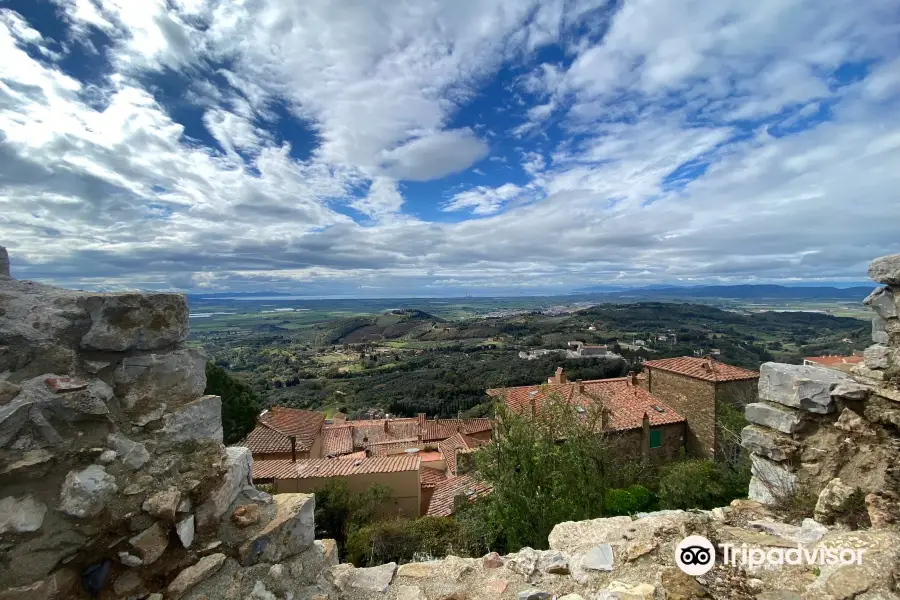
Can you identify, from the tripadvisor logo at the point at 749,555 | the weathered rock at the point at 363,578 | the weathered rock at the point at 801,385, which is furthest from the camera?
the weathered rock at the point at 801,385

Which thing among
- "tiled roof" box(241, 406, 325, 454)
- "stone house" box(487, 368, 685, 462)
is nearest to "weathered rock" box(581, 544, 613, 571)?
"stone house" box(487, 368, 685, 462)

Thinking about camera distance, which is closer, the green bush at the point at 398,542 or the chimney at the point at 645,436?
the green bush at the point at 398,542

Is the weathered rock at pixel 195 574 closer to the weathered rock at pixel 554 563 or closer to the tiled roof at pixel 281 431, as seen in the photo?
the weathered rock at pixel 554 563

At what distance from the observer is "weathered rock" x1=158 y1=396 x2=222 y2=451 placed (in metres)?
2.80

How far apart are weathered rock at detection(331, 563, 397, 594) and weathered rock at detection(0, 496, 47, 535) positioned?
74.1 inches

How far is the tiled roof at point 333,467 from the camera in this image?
48.3 ft

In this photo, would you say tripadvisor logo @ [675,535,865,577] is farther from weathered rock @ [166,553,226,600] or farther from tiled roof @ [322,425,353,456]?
tiled roof @ [322,425,353,456]

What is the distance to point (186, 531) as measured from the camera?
2537 millimetres

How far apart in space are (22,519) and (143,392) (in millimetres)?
840

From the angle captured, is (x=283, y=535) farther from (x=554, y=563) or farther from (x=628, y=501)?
(x=628, y=501)

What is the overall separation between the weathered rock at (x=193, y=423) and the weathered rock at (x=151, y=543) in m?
0.52

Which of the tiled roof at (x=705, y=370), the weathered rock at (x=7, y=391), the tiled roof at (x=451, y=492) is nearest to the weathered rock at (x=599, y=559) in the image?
the weathered rock at (x=7, y=391)

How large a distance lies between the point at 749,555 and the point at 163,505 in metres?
4.24

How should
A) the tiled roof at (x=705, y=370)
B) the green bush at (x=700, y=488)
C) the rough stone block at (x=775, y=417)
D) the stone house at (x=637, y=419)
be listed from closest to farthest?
the rough stone block at (x=775, y=417)
the green bush at (x=700, y=488)
the stone house at (x=637, y=419)
the tiled roof at (x=705, y=370)
